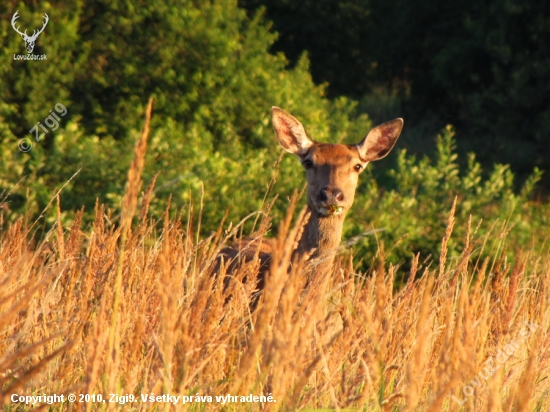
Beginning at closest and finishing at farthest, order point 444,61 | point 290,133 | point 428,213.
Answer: point 290,133, point 428,213, point 444,61

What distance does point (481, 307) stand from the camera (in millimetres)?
4430

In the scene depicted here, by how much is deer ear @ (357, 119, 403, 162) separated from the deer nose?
31.9 inches

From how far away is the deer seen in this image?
226 inches

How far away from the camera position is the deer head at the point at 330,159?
5754 millimetres

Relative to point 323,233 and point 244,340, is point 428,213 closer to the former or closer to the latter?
point 323,233

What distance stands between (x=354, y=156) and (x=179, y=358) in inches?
160

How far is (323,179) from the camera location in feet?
19.4

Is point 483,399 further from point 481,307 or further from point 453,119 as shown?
point 453,119

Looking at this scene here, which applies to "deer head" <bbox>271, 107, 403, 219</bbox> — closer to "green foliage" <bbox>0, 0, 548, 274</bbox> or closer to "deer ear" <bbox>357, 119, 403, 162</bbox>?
"deer ear" <bbox>357, 119, 403, 162</bbox>

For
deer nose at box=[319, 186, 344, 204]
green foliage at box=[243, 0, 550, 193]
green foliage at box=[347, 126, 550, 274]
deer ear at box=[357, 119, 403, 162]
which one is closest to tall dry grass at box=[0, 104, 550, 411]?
deer nose at box=[319, 186, 344, 204]

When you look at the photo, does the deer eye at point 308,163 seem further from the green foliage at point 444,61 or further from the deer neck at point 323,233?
the green foliage at point 444,61

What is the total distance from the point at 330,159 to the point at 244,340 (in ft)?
9.48

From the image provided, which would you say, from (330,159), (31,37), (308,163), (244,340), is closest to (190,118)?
(31,37)

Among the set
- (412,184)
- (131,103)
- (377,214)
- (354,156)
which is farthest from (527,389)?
(131,103)
